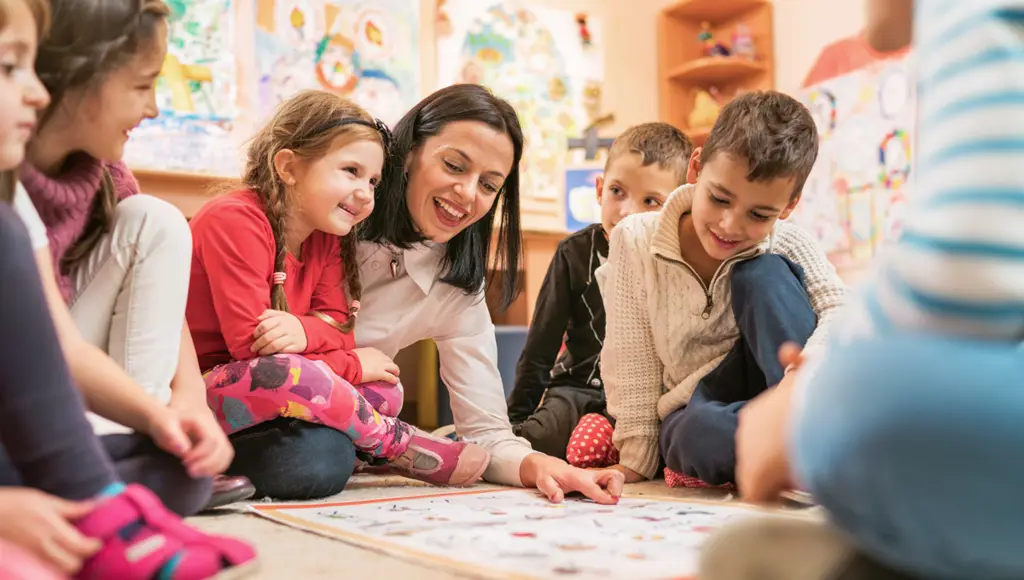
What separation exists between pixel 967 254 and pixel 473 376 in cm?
100

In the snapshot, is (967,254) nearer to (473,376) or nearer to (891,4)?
(891,4)

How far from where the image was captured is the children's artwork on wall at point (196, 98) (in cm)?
231

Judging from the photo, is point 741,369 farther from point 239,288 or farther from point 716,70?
point 716,70

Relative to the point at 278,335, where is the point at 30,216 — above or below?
above

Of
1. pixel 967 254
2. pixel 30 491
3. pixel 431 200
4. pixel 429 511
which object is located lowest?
pixel 429 511

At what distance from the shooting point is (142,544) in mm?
492

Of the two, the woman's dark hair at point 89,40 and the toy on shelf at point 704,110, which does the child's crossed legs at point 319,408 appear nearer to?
the woman's dark hair at point 89,40

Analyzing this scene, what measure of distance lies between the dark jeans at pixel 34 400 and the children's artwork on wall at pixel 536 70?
240 cm

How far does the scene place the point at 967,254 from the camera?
335 millimetres

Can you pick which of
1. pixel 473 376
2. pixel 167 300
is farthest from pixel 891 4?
pixel 473 376

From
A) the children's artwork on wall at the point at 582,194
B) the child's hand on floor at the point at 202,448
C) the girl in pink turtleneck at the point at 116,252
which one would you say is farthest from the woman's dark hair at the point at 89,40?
the children's artwork on wall at the point at 582,194

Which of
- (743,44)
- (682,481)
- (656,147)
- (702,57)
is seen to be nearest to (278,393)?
(682,481)

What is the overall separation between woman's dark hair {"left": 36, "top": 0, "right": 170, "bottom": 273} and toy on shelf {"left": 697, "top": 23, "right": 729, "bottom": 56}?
105 inches

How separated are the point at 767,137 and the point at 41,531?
0.99 metres
